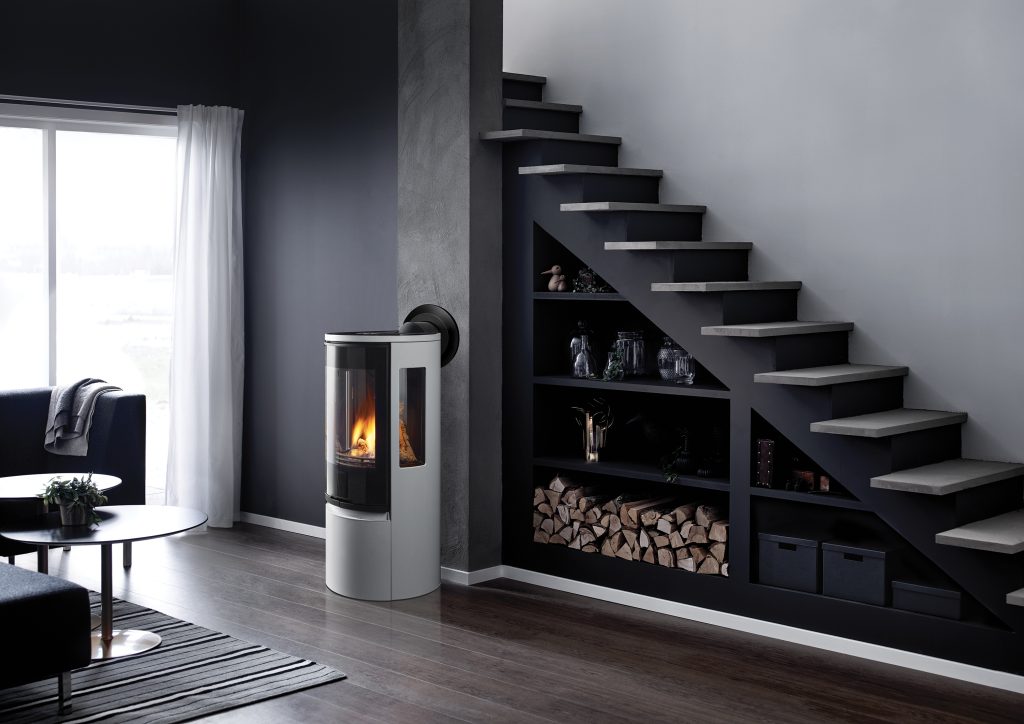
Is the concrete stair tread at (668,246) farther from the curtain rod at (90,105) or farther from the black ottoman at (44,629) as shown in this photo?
the curtain rod at (90,105)

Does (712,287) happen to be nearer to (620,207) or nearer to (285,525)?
(620,207)

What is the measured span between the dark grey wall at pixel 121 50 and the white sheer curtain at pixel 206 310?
0.22 meters

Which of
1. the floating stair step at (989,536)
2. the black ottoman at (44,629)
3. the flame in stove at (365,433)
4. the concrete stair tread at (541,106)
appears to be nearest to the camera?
the black ottoman at (44,629)

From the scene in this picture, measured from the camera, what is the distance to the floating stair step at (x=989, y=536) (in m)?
3.77

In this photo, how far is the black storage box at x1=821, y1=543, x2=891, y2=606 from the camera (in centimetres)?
425

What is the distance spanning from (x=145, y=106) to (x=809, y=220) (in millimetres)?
3714

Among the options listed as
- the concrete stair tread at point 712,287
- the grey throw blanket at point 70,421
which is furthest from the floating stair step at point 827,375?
the grey throw blanket at point 70,421

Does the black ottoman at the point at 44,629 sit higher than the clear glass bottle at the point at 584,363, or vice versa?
the clear glass bottle at the point at 584,363

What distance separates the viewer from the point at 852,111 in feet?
16.0

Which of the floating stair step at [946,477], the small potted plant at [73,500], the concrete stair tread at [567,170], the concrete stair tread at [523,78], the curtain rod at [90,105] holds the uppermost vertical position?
the concrete stair tread at [523,78]

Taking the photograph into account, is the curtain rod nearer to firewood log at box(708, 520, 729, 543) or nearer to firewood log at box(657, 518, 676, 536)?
firewood log at box(657, 518, 676, 536)

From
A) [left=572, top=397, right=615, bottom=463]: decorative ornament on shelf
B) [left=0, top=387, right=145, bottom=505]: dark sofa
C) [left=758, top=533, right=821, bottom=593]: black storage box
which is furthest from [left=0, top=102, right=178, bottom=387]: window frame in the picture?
[left=758, top=533, right=821, bottom=593]: black storage box

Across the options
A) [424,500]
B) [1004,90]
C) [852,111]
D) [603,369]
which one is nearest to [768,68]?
[852,111]

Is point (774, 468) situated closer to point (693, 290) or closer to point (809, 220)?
point (693, 290)
